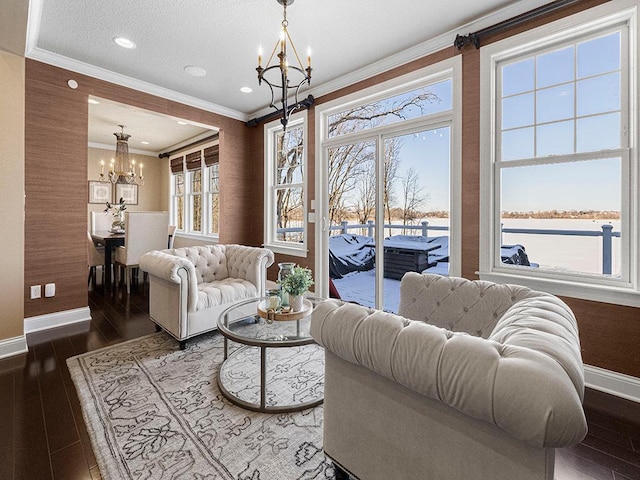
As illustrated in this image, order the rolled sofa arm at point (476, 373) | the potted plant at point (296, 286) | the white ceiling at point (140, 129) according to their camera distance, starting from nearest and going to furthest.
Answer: the rolled sofa arm at point (476, 373)
the potted plant at point (296, 286)
the white ceiling at point (140, 129)

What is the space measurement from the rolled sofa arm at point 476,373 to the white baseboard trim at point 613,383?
6.71 ft

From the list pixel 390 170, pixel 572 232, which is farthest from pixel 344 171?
pixel 572 232

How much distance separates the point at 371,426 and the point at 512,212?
90.6 inches

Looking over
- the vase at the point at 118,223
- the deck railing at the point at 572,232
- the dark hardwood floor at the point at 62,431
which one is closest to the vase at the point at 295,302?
the dark hardwood floor at the point at 62,431

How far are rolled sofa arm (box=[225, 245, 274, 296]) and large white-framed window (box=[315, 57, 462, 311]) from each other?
876mm

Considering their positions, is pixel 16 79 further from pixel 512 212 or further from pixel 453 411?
pixel 512 212

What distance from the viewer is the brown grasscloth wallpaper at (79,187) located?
7.38 feet

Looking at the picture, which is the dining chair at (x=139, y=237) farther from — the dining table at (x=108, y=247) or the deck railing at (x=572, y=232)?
the deck railing at (x=572, y=232)

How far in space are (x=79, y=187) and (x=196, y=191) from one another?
11.1 ft

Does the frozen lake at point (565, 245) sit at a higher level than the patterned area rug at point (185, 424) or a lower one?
higher

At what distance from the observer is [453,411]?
39.1 inches

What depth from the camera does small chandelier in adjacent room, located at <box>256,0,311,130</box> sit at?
2.08 metres

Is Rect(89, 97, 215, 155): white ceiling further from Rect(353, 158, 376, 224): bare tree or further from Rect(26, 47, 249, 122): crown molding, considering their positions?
Rect(353, 158, 376, 224): bare tree

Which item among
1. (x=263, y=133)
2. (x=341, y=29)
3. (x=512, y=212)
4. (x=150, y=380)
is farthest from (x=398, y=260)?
(x=263, y=133)
